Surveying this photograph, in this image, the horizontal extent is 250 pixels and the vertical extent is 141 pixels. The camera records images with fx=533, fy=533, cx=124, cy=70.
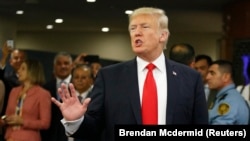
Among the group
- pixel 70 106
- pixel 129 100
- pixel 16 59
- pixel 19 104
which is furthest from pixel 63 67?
pixel 70 106

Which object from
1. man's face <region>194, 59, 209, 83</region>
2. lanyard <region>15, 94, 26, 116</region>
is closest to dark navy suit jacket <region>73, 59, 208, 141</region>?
lanyard <region>15, 94, 26, 116</region>

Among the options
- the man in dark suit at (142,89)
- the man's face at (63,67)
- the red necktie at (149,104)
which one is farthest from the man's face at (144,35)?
the man's face at (63,67)

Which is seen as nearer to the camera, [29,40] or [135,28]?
[135,28]

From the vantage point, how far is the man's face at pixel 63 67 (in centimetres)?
432

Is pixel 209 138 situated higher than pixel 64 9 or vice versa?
pixel 64 9

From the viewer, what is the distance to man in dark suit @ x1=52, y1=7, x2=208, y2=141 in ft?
7.18

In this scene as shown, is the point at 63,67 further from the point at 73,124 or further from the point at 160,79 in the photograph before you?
the point at 73,124

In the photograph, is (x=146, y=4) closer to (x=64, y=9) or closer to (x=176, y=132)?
(x=64, y=9)

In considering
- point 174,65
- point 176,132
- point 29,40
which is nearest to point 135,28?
point 174,65

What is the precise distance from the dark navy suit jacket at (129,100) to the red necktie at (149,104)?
3cm

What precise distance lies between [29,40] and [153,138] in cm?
482

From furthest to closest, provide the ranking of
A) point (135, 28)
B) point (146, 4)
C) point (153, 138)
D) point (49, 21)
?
point (49, 21)
point (146, 4)
point (135, 28)
point (153, 138)

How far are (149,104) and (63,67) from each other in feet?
7.35

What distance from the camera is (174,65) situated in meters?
2.33
